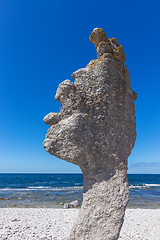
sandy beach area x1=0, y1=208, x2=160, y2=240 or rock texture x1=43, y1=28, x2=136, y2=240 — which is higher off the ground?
rock texture x1=43, y1=28, x2=136, y2=240

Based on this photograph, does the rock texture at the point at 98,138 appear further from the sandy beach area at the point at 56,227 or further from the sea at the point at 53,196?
the sea at the point at 53,196

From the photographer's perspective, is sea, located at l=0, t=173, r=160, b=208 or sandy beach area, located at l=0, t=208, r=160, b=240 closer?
sandy beach area, located at l=0, t=208, r=160, b=240

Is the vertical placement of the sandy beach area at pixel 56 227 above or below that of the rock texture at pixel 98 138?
below

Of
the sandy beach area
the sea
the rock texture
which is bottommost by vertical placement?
the sea

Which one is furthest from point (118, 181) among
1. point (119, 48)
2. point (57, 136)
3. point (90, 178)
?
point (119, 48)

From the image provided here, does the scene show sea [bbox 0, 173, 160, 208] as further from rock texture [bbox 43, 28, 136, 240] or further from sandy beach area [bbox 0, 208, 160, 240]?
rock texture [bbox 43, 28, 136, 240]

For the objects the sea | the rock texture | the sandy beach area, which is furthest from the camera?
the sea

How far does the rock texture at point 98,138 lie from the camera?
13.9 feet

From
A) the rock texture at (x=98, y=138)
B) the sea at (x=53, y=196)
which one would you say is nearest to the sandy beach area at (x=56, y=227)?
the rock texture at (x=98, y=138)

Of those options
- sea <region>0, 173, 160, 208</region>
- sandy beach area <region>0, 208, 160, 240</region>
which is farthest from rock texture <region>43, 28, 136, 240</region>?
sea <region>0, 173, 160, 208</region>

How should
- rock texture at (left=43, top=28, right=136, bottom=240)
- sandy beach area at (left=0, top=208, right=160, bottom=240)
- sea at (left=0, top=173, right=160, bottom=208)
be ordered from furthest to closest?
sea at (left=0, top=173, right=160, bottom=208) < sandy beach area at (left=0, top=208, right=160, bottom=240) < rock texture at (left=43, top=28, right=136, bottom=240)

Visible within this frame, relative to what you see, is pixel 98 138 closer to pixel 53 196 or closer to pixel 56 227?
pixel 56 227

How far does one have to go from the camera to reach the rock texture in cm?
423

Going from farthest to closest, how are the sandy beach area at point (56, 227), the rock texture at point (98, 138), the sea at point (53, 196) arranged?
the sea at point (53, 196)
the sandy beach area at point (56, 227)
the rock texture at point (98, 138)
